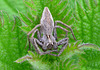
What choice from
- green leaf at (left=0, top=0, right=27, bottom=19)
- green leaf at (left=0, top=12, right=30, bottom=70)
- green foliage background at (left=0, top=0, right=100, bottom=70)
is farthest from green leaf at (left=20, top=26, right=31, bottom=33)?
green leaf at (left=0, top=0, right=27, bottom=19)

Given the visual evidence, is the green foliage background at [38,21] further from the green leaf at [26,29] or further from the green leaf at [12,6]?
the green leaf at [12,6]

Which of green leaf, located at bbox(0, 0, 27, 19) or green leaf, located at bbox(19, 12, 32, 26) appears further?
green leaf, located at bbox(0, 0, 27, 19)

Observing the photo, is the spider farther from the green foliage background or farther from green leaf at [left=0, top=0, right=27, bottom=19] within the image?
green leaf at [left=0, top=0, right=27, bottom=19]

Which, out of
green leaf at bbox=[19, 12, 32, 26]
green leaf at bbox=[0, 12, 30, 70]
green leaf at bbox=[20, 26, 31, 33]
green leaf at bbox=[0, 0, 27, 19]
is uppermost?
green leaf at bbox=[0, 0, 27, 19]

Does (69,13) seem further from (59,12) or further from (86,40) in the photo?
(86,40)

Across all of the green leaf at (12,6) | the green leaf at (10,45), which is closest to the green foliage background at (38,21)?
the green leaf at (10,45)
